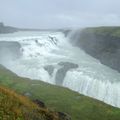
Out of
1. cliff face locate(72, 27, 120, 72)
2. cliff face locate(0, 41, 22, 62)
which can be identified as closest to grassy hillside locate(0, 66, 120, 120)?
cliff face locate(72, 27, 120, 72)

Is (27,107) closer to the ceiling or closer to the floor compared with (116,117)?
closer to the ceiling

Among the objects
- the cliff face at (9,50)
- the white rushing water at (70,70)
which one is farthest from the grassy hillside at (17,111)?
the cliff face at (9,50)

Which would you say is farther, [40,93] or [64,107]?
[40,93]

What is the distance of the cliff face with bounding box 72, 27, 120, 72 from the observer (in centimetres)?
9556

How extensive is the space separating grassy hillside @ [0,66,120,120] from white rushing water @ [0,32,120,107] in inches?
384

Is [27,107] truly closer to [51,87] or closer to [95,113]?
[95,113]

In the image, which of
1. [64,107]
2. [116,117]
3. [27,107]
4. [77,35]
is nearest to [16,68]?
[64,107]

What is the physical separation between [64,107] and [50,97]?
5.70 metres

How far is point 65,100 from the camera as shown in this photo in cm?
5972

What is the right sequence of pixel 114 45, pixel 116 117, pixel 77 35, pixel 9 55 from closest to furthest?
pixel 116 117 → pixel 114 45 → pixel 9 55 → pixel 77 35

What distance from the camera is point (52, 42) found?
131375mm

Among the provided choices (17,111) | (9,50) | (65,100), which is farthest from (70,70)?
(17,111)

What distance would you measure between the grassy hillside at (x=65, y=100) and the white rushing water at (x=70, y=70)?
384 inches

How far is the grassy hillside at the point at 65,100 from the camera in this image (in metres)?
A: 53.8
